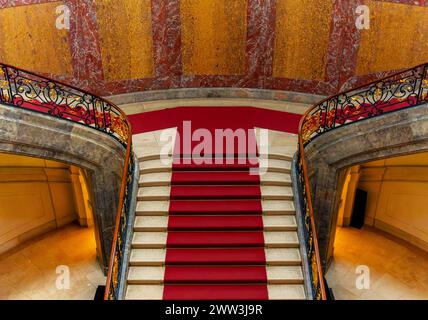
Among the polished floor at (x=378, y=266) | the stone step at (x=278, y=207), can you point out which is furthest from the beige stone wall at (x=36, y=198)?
the polished floor at (x=378, y=266)

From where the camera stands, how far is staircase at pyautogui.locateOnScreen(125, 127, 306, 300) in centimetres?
500

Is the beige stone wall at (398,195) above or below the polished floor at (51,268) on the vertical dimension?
above

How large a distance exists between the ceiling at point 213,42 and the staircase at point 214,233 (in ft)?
9.26

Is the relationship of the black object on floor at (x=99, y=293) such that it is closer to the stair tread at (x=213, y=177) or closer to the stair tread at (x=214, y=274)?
the stair tread at (x=214, y=274)

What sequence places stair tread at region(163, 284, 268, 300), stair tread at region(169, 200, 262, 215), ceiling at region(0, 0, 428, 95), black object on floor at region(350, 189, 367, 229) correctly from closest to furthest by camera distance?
stair tread at region(163, 284, 268, 300) → stair tread at region(169, 200, 262, 215) → ceiling at region(0, 0, 428, 95) → black object on floor at region(350, 189, 367, 229)

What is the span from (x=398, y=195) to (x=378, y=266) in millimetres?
2052

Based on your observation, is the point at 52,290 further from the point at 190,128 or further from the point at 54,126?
the point at 190,128

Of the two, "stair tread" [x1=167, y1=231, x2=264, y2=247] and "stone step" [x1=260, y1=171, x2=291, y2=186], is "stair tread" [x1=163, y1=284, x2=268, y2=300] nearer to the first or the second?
"stair tread" [x1=167, y1=231, x2=264, y2=247]

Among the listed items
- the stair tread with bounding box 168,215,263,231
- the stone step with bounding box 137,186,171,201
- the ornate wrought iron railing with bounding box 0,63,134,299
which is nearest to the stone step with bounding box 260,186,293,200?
the stair tread with bounding box 168,215,263,231

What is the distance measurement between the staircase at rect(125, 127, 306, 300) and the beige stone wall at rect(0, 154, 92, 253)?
3601mm

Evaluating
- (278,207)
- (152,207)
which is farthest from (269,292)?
(152,207)

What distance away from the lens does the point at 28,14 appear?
743cm

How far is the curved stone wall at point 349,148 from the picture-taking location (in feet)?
19.0
